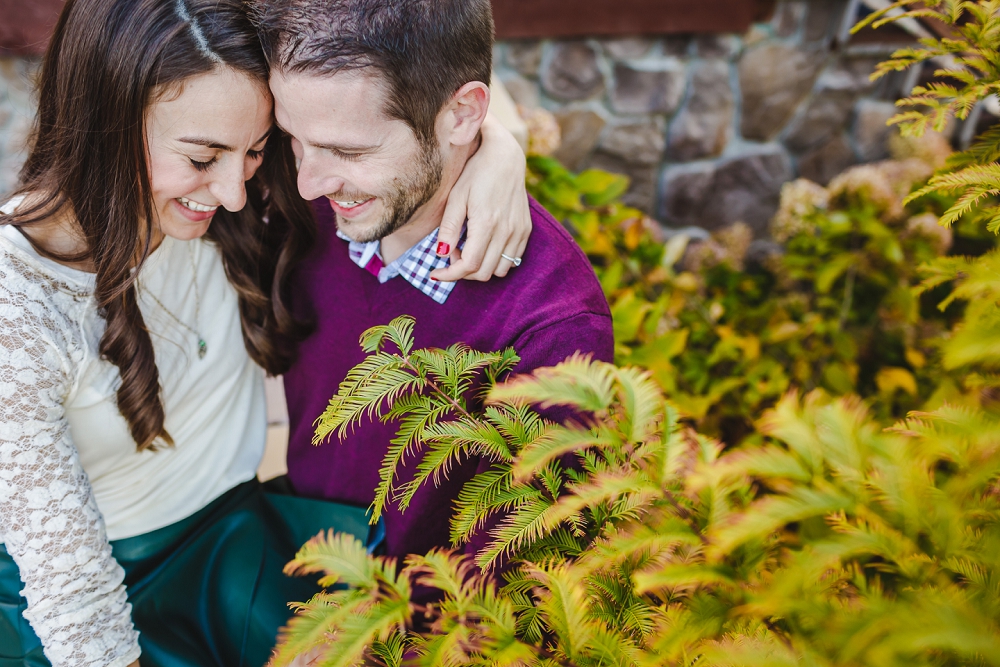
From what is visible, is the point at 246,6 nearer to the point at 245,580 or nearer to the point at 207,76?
the point at 207,76

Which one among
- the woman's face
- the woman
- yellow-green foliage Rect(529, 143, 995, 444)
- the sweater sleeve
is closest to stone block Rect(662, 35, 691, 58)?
yellow-green foliage Rect(529, 143, 995, 444)

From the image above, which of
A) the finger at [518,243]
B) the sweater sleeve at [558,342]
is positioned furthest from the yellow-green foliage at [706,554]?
the finger at [518,243]

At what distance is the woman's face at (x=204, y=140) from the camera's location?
38.8 inches

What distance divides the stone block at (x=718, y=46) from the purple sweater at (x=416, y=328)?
156 centimetres

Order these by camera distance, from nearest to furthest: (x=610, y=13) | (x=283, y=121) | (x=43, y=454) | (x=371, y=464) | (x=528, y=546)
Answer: (x=528, y=546) < (x=43, y=454) < (x=283, y=121) < (x=371, y=464) < (x=610, y=13)

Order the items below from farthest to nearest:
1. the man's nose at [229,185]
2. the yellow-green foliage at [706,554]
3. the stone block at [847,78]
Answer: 1. the stone block at [847,78]
2. the man's nose at [229,185]
3. the yellow-green foliage at [706,554]

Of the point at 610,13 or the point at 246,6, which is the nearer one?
the point at 246,6

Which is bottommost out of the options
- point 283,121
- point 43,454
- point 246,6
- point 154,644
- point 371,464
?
point 154,644

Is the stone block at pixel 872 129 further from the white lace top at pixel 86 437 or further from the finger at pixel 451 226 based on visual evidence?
the white lace top at pixel 86 437

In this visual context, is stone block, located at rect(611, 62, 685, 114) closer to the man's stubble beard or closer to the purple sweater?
the purple sweater

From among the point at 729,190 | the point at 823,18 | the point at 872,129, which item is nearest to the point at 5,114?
the point at 729,190

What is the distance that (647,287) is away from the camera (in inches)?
82.0

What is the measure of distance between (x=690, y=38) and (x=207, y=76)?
2001mm

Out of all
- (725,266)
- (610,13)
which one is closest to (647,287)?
(725,266)
